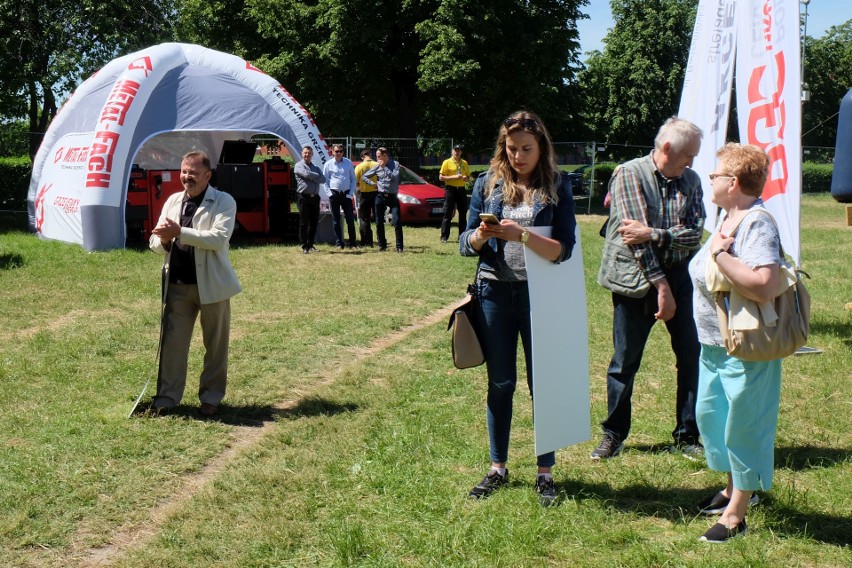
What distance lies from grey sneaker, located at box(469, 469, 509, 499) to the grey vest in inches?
49.6

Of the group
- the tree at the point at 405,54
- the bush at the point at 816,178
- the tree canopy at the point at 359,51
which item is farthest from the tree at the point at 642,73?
the tree at the point at 405,54

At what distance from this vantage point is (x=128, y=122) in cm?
1495

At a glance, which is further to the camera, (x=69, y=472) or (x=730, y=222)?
(x=69, y=472)

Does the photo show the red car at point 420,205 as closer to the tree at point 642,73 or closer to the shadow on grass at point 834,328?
the shadow on grass at point 834,328

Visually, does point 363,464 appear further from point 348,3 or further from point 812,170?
point 812,170

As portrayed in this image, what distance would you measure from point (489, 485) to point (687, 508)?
1008 millimetres

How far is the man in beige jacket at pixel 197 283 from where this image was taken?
19.5 feet

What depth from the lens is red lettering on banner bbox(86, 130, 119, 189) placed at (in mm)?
14695

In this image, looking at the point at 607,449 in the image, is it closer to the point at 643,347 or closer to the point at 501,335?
the point at 643,347

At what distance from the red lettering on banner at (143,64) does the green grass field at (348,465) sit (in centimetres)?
755

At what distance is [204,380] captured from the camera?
618cm

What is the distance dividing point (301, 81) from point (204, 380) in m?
22.5

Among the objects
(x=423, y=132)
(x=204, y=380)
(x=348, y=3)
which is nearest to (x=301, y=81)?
(x=348, y=3)

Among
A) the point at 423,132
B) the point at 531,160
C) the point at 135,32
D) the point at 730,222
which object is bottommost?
the point at 730,222
